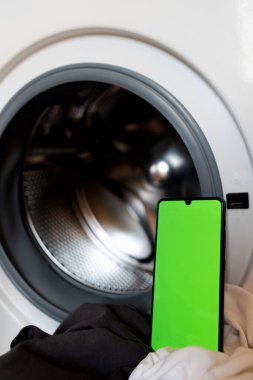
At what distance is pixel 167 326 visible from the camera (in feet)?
2.06

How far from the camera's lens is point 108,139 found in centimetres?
110

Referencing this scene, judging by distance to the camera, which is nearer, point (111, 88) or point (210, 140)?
point (210, 140)

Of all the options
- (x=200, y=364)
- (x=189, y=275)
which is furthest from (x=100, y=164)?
(x=200, y=364)

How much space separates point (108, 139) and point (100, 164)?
63 mm

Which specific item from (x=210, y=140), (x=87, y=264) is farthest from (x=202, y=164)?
(x=87, y=264)

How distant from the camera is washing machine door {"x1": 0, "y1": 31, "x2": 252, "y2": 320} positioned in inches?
23.2

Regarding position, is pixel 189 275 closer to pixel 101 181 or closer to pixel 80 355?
→ pixel 80 355

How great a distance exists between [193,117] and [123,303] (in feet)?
0.99

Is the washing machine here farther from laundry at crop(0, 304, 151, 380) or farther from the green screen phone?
laundry at crop(0, 304, 151, 380)

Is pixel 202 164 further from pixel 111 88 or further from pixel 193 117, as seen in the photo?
pixel 111 88

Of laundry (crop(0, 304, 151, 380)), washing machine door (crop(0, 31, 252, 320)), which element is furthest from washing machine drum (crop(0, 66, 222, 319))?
laundry (crop(0, 304, 151, 380))

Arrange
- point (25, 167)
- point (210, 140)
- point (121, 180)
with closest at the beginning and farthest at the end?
point (210, 140) → point (25, 167) → point (121, 180)

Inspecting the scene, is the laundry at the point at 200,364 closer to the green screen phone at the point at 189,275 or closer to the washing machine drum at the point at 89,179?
the green screen phone at the point at 189,275

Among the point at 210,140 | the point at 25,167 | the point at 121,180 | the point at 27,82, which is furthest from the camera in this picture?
the point at 121,180
